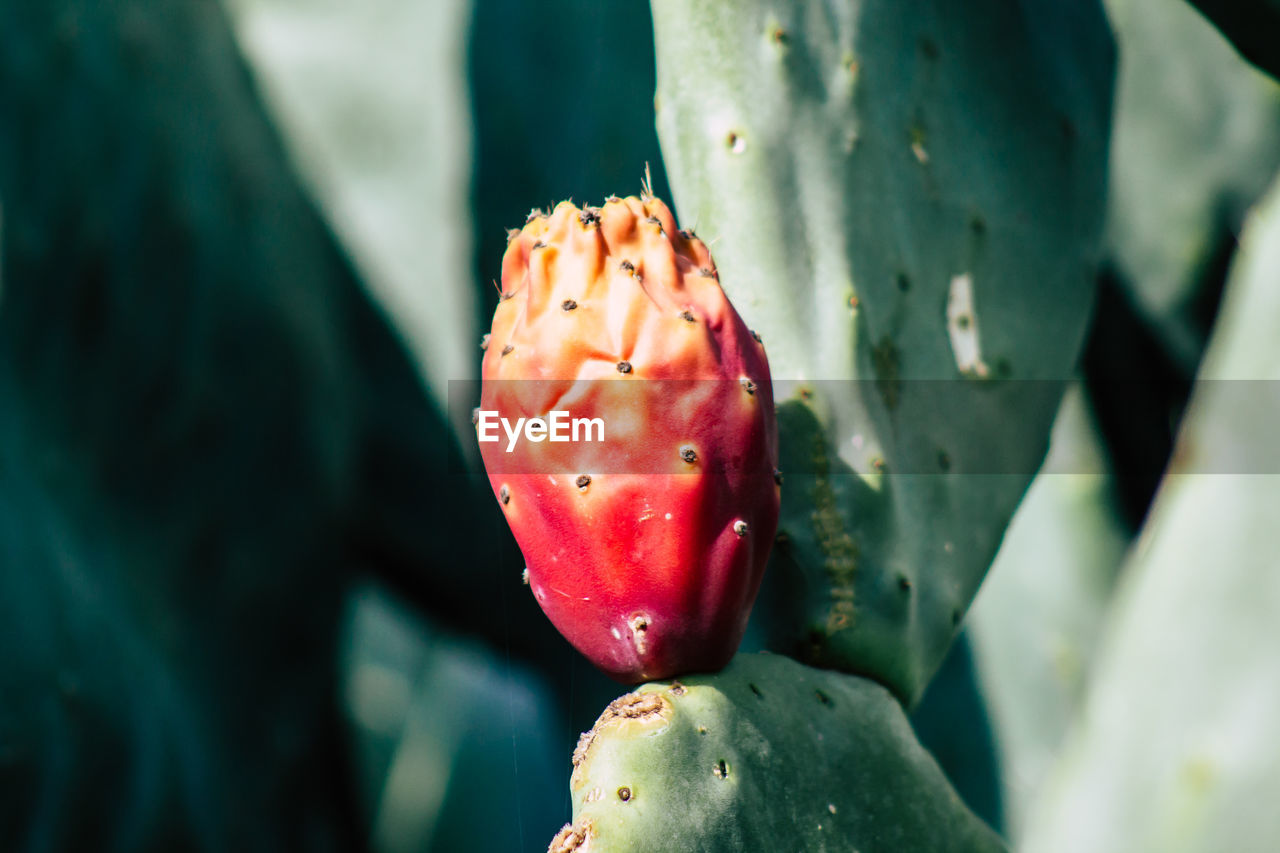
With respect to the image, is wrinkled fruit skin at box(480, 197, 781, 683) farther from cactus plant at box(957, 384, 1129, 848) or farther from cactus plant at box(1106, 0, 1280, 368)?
cactus plant at box(1106, 0, 1280, 368)

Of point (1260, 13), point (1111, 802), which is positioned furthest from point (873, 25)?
point (1111, 802)

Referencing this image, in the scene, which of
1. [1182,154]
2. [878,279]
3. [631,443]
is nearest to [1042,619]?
[1182,154]

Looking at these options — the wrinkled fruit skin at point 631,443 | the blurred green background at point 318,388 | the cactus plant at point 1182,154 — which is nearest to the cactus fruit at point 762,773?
the wrinkled fruit skin at point 631,443

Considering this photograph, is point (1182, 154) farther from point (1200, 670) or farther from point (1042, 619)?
point (1200, 670)

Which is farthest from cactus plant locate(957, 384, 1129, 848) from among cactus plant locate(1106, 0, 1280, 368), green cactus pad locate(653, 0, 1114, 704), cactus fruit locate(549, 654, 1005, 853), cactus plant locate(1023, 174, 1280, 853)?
cactus plant locate(1023, 174, 1280, 853)

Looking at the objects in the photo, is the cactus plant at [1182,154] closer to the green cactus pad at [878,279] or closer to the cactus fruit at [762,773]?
the green cactus pad at [878,279]
